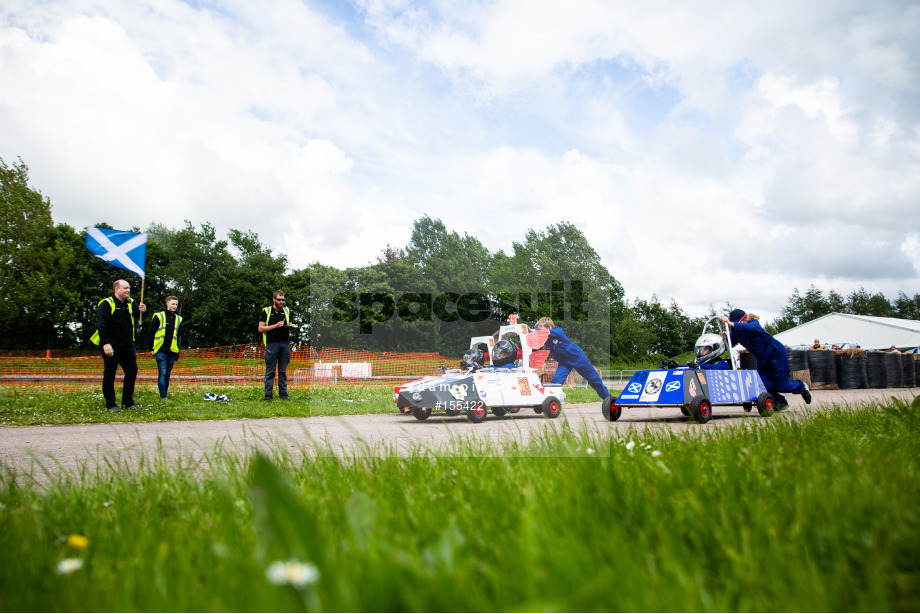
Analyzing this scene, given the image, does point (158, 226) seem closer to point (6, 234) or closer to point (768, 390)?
point (6, 234)

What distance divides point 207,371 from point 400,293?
44.1 metres

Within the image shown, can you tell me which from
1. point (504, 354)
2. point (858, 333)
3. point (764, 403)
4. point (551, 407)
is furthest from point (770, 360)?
point (858, 333)

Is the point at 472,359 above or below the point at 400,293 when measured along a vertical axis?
below

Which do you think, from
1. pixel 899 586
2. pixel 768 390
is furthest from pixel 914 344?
pixel 899 586

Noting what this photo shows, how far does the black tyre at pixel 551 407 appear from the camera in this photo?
961cm

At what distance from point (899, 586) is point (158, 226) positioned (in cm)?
7457

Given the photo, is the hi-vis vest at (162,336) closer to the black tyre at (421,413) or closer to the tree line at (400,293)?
the black tyre at (421,413)

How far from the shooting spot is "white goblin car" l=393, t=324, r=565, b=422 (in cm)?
853

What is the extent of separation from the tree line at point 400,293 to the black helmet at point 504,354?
47.9 meters

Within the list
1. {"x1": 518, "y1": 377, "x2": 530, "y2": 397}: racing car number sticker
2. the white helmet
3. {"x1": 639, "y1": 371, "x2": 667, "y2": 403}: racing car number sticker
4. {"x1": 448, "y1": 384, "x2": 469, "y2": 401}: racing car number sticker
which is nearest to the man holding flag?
{"x1": 448, "y1": 384, "x2": 469, "y2": 401}: racing car number sticker

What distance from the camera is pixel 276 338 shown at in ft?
37.0

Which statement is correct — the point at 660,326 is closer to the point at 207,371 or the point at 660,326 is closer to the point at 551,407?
the point at 207,371

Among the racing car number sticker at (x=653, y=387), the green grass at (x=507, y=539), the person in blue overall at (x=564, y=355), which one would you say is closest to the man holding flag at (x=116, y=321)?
the green grass at (x=507, y=539)

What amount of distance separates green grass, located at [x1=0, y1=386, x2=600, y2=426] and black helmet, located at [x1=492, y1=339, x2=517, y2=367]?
2.35 metres
